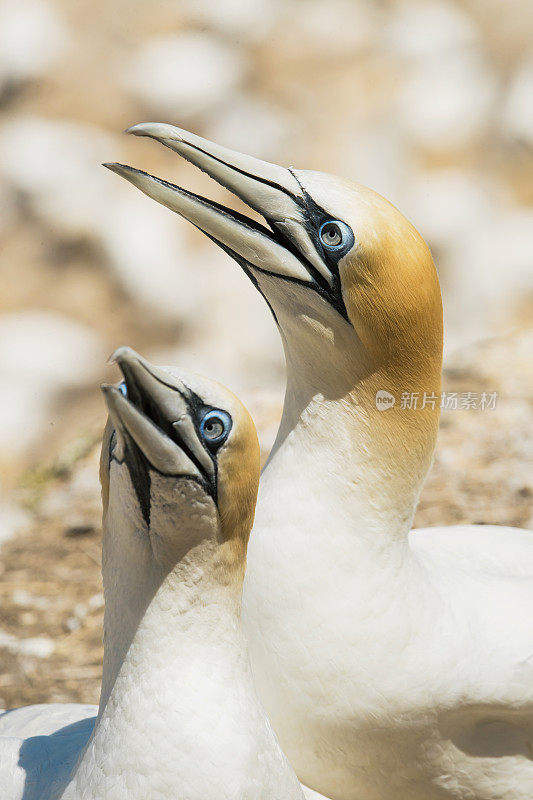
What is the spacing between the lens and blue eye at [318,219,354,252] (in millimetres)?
3188

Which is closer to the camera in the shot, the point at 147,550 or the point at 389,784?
the point at 147,550

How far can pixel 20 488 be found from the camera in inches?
260

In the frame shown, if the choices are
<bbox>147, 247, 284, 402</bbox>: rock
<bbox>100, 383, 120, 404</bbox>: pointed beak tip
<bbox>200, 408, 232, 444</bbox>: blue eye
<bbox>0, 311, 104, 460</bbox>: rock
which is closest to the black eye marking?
<bbox>200, 408, 232, 444</bbox>: blue eye

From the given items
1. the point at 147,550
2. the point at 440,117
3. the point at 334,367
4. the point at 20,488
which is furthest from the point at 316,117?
the point at 147,550

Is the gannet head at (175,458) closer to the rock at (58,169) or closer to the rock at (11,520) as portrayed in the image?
the rock at (11,520)

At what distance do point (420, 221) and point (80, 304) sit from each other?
9.61 feet

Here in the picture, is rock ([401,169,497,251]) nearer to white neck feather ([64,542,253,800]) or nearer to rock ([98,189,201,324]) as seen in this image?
rock ([98,189,201,324])

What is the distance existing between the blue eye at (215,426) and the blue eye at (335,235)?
2.82 ft

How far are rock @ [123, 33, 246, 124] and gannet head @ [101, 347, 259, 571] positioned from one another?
24.1 ft

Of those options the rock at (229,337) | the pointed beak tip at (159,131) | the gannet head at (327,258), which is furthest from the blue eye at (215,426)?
the rock at (229,337)

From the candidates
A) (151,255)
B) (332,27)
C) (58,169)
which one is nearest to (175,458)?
(151,255)

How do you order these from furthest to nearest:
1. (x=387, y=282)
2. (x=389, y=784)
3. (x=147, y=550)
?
(x=389, y=784)
(x=387, y=282)
(x=147, y=550)

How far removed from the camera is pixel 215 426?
2.55 meters

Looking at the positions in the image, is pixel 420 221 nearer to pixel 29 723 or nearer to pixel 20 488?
pixel 20 488
